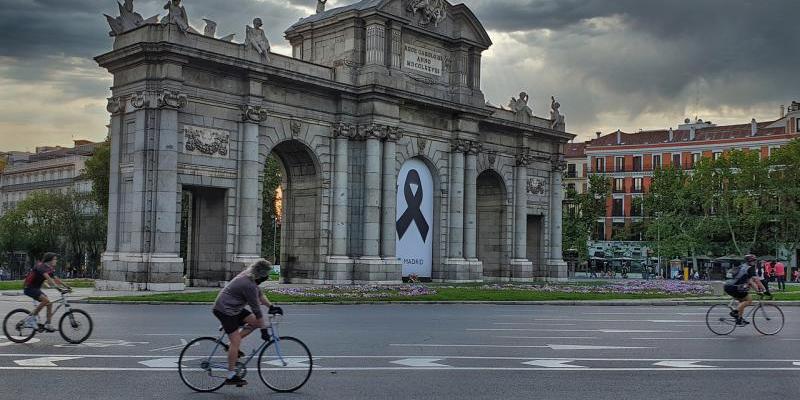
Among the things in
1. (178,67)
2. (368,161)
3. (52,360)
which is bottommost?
(52,360)

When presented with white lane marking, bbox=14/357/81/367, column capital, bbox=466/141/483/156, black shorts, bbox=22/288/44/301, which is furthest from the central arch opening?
white lane marking, bbox=14/357/81/367

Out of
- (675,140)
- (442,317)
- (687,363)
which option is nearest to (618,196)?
(675,140)

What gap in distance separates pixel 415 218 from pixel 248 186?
1191cm

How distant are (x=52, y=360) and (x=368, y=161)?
108 ft

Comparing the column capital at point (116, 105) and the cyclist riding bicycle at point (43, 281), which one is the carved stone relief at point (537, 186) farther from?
the cyclist riding bicycle at point (43, 281)

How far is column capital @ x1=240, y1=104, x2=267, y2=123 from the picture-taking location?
4247 cm

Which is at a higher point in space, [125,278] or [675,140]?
[675,140]

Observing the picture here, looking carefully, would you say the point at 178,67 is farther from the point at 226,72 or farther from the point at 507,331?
the point at 507,331

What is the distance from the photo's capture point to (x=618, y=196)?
4309 inches

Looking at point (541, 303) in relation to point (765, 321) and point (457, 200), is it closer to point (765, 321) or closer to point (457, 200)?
point (765, 321)

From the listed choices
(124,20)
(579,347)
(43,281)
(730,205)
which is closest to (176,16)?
Answer: (124,20)

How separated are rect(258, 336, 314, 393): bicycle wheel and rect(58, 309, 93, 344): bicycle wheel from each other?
665 centimetres

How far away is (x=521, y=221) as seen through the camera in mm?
59281

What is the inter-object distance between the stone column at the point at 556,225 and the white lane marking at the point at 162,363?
1936 inches
